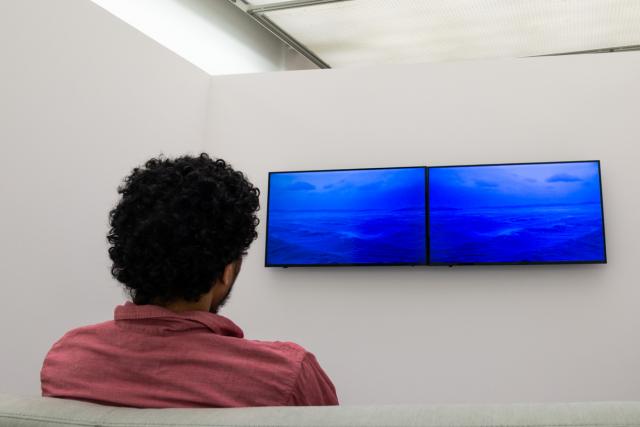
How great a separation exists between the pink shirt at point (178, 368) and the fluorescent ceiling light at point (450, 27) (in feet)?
13.5

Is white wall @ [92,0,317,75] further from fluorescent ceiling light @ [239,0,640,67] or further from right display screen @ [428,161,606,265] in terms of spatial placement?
right display screen @ [428,161,606,265]

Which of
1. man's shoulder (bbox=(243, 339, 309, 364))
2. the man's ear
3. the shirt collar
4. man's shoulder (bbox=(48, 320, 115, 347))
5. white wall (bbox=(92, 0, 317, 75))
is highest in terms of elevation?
white wall (bbox=(92, 0, 317, 75))

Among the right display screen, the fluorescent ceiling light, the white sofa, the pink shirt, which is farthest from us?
the fluorescent ceiling light

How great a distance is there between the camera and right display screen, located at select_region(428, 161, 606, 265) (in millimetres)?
3600

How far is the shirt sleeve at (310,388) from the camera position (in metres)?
1.01

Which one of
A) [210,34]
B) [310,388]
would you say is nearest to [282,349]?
[310,388]

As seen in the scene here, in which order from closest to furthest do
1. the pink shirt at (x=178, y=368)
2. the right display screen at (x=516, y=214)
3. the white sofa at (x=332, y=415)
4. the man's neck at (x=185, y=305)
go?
the white sofa at (x=332, y=415)
the pink shirt at (x=178, y=368)
the man's neck at (x=185, y=305)
the right display screen at (x=516, y=214)

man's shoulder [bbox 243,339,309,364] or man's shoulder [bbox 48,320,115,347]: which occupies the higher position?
man's shoulder [bbox 48,320,115,347]

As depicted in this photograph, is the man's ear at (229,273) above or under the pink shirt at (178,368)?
above

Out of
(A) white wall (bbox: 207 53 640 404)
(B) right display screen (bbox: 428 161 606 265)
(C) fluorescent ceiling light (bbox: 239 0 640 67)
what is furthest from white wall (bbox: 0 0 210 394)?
(B) right display screen (bbox: 428 161 606 265)

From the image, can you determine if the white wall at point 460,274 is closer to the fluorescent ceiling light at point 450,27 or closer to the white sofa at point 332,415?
the fluorescent ceiling light at point 450,27

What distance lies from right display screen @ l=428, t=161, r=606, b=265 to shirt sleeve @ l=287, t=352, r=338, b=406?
2.77m

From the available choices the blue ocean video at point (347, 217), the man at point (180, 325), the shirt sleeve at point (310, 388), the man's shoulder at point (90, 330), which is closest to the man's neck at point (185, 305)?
the man at point (180, 325)

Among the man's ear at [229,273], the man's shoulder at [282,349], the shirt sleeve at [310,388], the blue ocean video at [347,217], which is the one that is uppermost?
the blue ocean video at [347,217]
